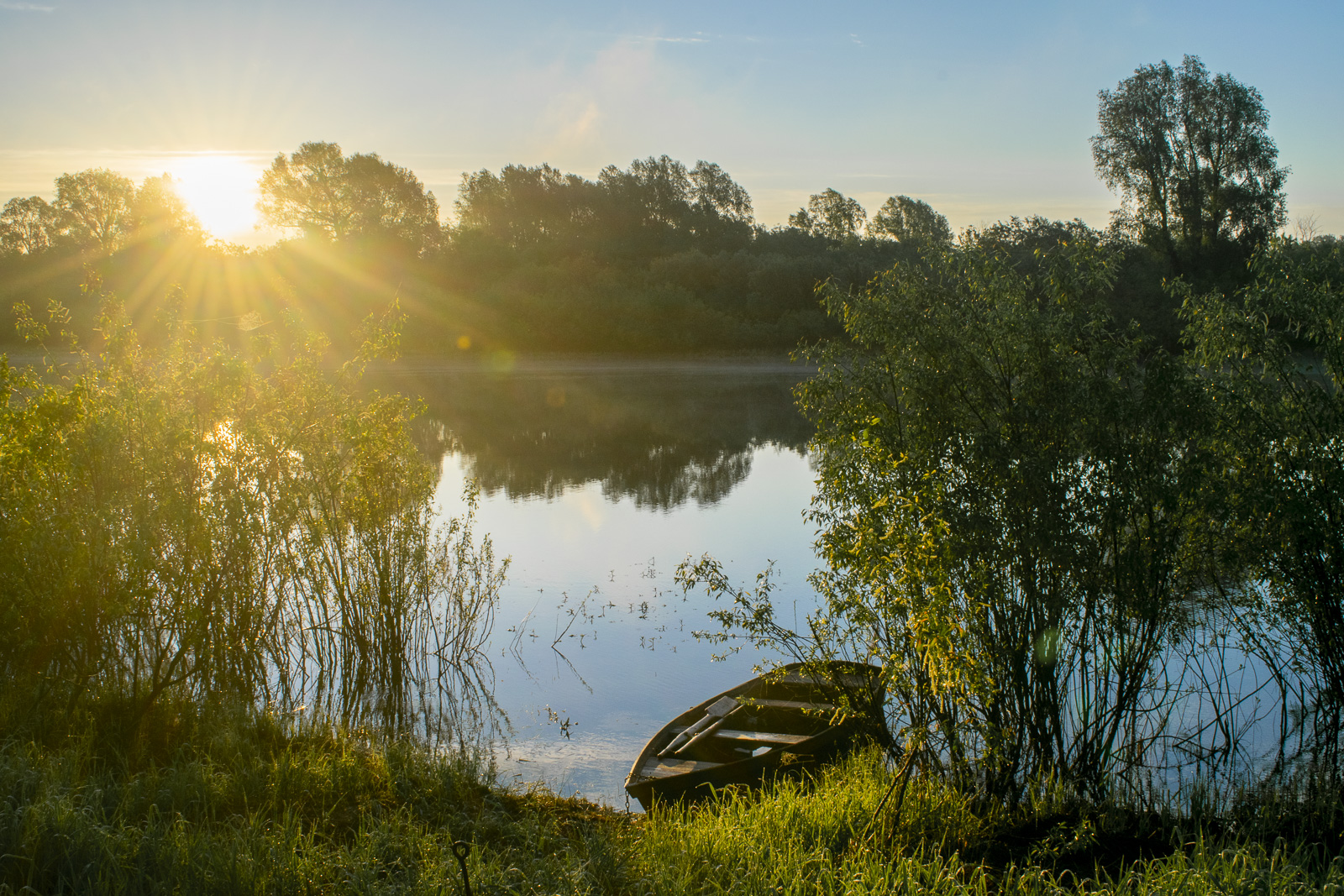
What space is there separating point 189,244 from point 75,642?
43332 millimetres

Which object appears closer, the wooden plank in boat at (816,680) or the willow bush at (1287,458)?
the wooden plank in boat at (816,680)

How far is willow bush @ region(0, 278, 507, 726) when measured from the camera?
7.70 meters

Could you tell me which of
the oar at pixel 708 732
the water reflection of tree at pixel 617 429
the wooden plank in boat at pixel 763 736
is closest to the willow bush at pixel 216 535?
the oar at pixel 708 732

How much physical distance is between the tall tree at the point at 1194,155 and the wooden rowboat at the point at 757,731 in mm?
46866

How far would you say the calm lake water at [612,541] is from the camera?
1014 centimetres

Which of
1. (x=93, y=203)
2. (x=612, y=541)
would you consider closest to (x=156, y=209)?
(x=93, y=203)

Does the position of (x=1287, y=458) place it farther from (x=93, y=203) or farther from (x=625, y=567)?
(x=93, y=203)

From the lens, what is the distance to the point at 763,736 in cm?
823

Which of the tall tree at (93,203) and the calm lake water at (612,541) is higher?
the tall tree at (93,203)

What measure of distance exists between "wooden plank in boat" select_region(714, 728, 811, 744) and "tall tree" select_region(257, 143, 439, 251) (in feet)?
228

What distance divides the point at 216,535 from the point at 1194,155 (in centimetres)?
5167

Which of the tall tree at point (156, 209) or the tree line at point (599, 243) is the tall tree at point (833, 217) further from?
the tall tree at point (156, 209)

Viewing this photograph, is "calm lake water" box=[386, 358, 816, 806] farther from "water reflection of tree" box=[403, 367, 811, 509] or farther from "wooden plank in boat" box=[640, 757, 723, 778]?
"wooden plank in boat" box=[640, 757, 723, 778]

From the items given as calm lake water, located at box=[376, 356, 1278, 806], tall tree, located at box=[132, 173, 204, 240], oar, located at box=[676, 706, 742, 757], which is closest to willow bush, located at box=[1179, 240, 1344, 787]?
calm lake water, located at box=[376, 356, 1278, 806]
